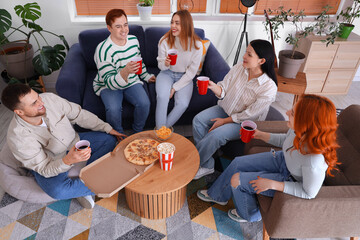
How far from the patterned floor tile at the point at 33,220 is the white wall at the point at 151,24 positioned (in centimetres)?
206

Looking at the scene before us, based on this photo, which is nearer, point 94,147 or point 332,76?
point 94,147

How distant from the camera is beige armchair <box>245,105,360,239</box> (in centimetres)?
150

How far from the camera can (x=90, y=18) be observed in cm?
340

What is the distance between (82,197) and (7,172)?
0.58 m

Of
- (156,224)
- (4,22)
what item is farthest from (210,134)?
(4,22)

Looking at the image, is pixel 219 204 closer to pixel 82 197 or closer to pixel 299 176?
pixel 299 176

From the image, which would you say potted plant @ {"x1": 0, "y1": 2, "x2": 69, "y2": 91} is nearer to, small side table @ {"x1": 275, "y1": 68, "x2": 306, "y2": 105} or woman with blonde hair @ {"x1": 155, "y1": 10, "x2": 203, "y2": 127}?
woman with blonde hair @ {"x1": 155, "y1": 10, "x2": 203, "y2": 127}

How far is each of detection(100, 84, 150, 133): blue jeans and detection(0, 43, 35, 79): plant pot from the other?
3.68 feet

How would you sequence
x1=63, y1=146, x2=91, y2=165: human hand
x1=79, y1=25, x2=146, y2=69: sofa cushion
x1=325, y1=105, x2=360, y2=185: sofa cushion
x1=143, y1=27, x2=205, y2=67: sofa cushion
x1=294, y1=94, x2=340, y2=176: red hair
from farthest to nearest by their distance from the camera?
x1=143, y1=27, x2=205, y2=67: sofa cushion < x1=79, y1=25, x2=146, y2=69: sofa cushion < x1=325, y1=105, x2=360, y2=185: sofa cushion < x1=63, y1=146, x2=91, y2=165: human hand < x1=294, y1=94, x2=340, y2=176: red hair

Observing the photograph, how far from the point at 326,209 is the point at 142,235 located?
1.22 metres

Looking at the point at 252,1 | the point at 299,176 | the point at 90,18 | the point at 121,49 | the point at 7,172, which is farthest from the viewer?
the point at 90,18

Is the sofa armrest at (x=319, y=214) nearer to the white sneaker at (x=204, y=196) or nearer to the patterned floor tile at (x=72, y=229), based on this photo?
the white sneaker at (x=204, y=196)

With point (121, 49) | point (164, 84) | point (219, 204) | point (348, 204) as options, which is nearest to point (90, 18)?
point (121, 49)

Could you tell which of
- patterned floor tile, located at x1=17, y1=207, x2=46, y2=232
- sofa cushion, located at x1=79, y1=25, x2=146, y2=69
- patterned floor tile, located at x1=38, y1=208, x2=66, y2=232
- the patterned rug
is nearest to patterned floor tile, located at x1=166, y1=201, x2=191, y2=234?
the patterned rug
